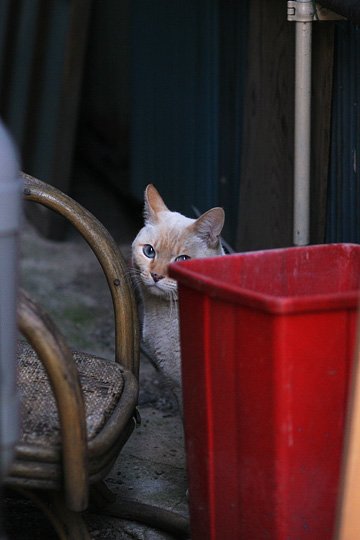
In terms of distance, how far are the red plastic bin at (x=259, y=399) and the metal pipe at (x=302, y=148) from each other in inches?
34.8

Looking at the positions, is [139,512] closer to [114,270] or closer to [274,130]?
[114,270]

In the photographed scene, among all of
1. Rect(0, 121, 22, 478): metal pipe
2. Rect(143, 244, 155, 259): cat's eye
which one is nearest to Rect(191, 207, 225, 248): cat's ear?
Rect(143, 244, 155, 259): cat's eye

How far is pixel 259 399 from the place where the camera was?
1.82 meters

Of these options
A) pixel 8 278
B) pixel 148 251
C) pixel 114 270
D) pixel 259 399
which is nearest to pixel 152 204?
pixel 148 251

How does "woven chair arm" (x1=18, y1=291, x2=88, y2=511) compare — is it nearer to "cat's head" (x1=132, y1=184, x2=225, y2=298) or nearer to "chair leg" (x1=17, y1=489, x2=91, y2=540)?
"chair leg" (x1=17, y1=489, x2=91, y2=540)

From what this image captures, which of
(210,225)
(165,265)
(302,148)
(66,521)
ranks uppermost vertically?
(302,148)

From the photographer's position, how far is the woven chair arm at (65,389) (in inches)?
71.2

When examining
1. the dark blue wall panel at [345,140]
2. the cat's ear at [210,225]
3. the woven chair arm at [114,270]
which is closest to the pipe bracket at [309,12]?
the dark blue wall panel at [345,140]

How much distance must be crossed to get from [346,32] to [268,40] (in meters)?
0.66

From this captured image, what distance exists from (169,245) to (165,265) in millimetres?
58

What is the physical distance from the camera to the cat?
2.68m

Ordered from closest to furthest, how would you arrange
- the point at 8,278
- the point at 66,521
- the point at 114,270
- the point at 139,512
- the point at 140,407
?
the point at 8,278 < the point at 66,521 < the point at 114,270 < the point at 139,512 < the point at 140,407

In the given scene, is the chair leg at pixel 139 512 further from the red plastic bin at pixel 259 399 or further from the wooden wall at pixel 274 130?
the wooden wall at pixel 274 130

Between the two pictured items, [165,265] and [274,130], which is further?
[274,130]
